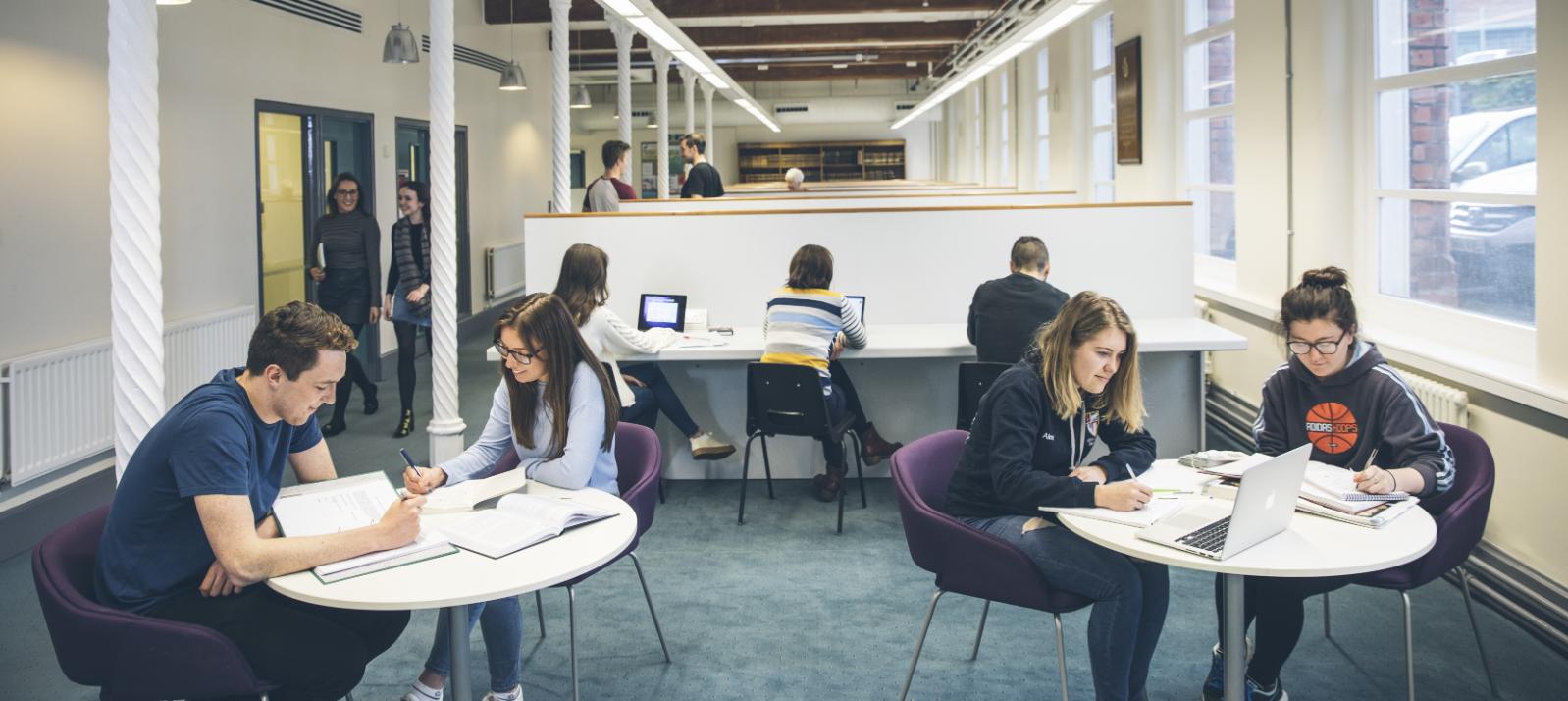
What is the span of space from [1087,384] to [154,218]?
2.71 meters

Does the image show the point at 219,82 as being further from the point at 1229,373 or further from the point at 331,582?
the point at 1229,373

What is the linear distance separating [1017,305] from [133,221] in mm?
3114

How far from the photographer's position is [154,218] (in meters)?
3.48

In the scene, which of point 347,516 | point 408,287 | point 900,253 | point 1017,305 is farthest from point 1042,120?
point 347,516

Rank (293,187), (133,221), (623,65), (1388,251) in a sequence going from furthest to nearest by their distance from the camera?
(623,65) < (293,187) < (1388,251) < (133,221)

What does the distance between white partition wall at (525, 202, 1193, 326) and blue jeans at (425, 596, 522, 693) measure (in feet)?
9.93

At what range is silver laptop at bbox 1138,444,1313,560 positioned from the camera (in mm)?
2262

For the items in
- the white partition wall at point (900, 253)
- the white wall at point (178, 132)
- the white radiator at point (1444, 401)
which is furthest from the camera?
the white partition wall at point (900, 253)

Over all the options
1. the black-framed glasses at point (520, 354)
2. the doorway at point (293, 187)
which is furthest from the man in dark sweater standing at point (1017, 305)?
the doorway at point (293, 187)

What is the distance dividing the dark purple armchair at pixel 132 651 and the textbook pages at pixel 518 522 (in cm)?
48

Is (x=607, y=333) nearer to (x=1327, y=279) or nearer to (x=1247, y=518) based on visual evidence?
(x=1327, y=279)

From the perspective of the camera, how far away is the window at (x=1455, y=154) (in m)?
4.09

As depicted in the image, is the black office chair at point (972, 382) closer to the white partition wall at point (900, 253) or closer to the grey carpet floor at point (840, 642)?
the grey carpet floor at point (840, 642)

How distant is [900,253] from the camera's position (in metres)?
5.88
